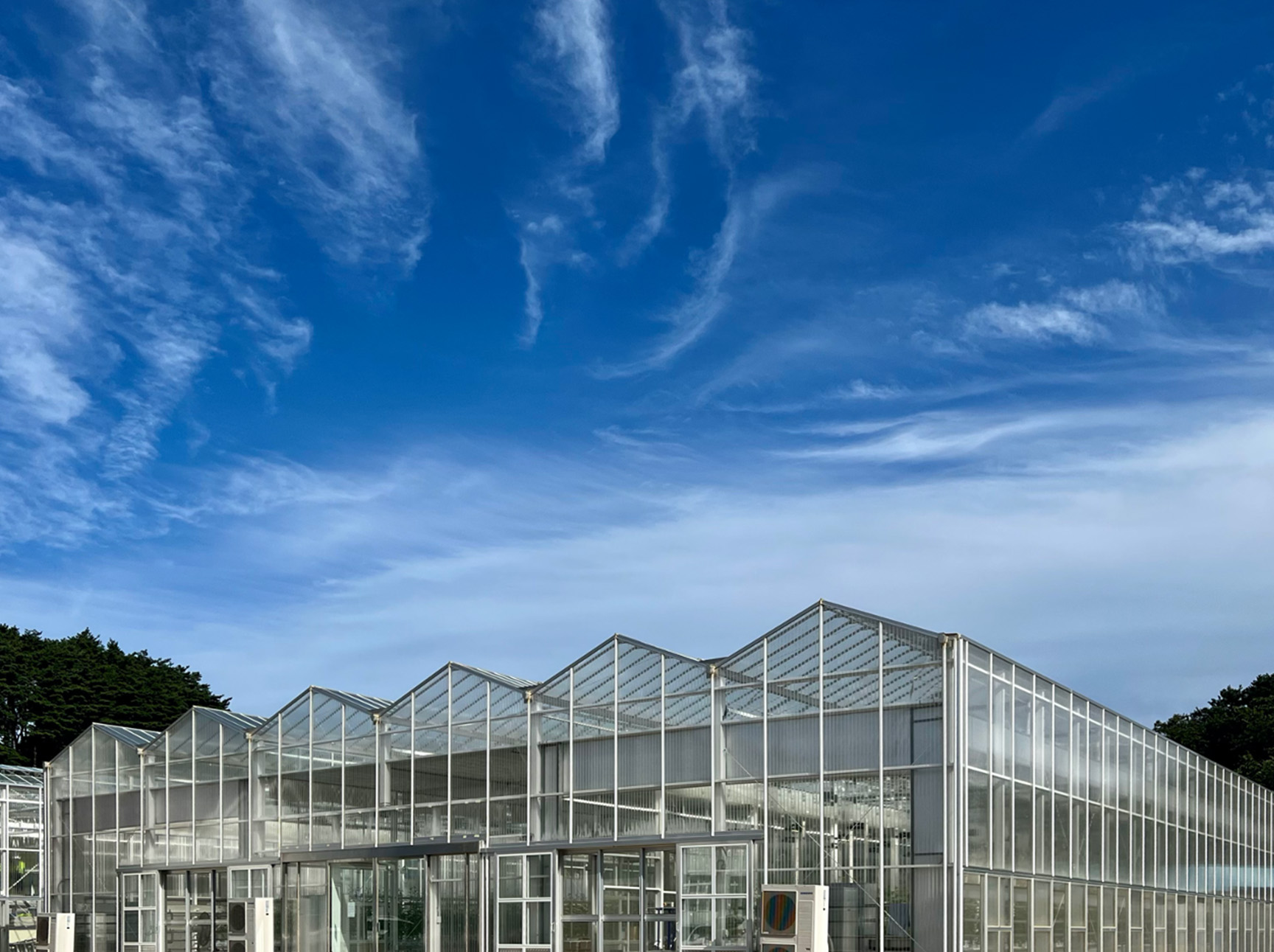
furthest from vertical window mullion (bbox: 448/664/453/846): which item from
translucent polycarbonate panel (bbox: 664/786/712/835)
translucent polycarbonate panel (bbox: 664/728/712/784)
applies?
translucent polycarbonate panel (bbox: 664/728/712/784)

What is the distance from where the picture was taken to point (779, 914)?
85.6 feet

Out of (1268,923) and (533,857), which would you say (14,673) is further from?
(1268,923)

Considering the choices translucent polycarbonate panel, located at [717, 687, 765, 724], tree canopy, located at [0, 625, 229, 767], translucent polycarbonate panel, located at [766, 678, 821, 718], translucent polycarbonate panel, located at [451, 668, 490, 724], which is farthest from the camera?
tree canopy, located at [0, 625, 229, 767]

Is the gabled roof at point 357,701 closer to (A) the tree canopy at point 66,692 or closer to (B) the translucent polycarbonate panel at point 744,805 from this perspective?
(B) the translucent polycarbonate panel at point 744,805

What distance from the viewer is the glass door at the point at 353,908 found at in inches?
1345

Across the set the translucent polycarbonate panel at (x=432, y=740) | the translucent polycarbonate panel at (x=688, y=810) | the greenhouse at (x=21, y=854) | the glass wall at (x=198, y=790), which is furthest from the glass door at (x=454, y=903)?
the greenhouse at (x=21, y=854)

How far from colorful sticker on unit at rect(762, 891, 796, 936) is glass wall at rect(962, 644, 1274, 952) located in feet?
10.4

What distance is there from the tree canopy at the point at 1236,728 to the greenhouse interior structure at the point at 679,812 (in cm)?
2651

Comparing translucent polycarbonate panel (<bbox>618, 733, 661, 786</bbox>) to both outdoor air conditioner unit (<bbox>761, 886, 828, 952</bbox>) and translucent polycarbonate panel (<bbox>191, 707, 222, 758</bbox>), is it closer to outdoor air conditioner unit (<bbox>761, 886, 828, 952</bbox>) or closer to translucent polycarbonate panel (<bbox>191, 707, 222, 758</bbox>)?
outdoor air conditioner unit (<bbox>761, 886, 828, 952</bbox>)

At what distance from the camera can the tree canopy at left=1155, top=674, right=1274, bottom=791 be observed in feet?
216

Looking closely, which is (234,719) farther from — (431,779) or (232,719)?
(431,779)

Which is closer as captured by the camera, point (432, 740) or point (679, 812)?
point (679, 812)

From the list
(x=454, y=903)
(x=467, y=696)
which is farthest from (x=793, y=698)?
(x=454, y=903)

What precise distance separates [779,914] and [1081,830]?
8.83 m
